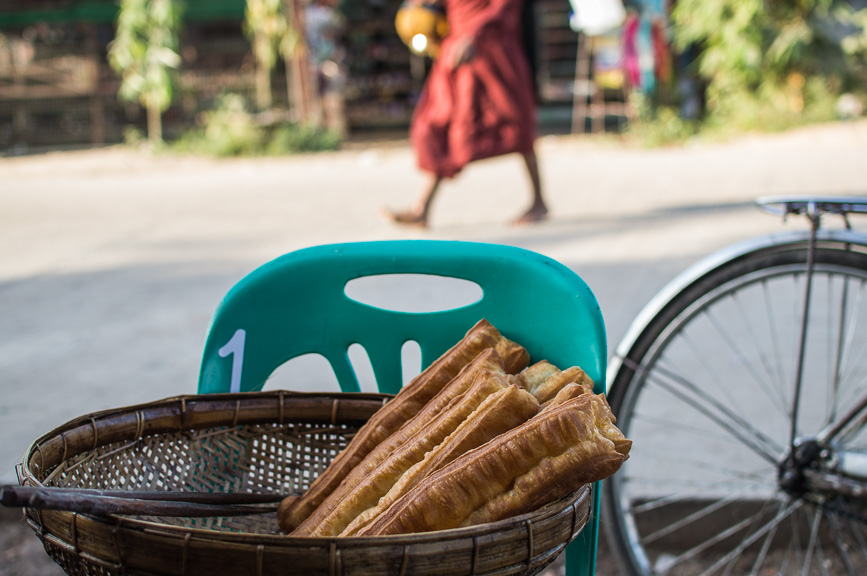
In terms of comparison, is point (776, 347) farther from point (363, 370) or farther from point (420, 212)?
point (420, 212)

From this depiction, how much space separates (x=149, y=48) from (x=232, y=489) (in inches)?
465

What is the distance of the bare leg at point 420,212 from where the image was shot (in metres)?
5.84

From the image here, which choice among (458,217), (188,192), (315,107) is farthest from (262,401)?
(315,107)

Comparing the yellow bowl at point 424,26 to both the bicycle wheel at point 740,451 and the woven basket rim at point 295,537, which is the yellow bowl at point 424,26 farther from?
the woven basket rim at point 295,537

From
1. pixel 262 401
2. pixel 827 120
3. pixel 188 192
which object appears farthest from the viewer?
pixel 827 120

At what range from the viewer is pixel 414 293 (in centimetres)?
458

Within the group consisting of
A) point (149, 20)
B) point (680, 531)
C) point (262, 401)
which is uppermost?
point (149, 20)

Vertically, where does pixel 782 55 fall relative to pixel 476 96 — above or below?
above

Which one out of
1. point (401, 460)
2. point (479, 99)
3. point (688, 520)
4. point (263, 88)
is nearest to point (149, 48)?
point (263, 88)

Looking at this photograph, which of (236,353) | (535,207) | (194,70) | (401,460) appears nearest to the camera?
(401,460)

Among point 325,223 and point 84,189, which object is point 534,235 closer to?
point 325,223

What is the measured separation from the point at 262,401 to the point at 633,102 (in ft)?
37.0

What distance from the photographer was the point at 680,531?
235 centimetres

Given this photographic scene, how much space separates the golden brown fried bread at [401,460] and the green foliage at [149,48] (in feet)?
38.1
